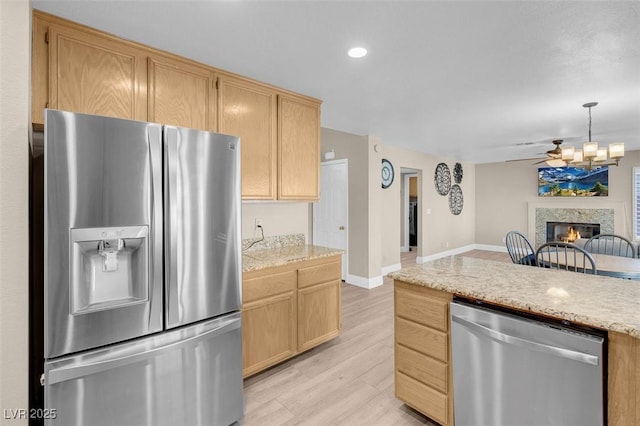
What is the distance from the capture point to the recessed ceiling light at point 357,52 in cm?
211

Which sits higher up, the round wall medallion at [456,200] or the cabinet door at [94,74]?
the cabinet door at [94,74]

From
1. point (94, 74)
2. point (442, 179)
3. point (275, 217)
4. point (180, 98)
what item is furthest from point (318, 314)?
point (442, 179)

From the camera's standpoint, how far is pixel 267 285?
2.33 meters

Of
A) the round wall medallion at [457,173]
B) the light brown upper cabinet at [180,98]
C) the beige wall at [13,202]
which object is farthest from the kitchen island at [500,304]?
the round wall medallion at [457,173]

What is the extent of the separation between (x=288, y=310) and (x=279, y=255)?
0.47 metres

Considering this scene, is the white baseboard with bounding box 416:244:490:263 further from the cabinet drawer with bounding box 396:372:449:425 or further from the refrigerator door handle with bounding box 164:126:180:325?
the refrigerator door handle with bounding box 164:126:180:325

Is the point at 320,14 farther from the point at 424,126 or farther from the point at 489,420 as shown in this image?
the point at 424,126

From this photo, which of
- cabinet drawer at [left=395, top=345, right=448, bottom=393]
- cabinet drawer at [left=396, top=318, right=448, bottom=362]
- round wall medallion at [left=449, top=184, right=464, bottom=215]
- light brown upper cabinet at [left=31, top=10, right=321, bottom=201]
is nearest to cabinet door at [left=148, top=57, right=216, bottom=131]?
light brown upper cabinet at [left=31, top=10, right=321, bottom=201]

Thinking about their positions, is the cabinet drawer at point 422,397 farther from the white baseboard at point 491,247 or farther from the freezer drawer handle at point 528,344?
the white baseboard at point 491,247

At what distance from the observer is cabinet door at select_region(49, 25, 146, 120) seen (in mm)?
1765

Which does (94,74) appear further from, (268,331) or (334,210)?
(334,210)

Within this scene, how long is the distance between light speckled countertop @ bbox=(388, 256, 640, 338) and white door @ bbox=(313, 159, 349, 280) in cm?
290

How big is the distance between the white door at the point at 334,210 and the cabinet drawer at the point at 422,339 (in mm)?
3099

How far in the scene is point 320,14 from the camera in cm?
172
